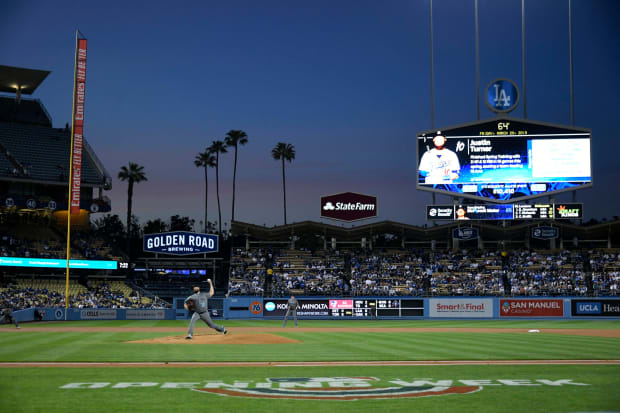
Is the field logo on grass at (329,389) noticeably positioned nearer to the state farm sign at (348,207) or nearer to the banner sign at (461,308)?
the banner sign at (461,308)

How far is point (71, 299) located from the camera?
5112cm

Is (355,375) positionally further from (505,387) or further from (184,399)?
(184,399)

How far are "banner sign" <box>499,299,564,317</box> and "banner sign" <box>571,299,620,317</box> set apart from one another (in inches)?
42.3

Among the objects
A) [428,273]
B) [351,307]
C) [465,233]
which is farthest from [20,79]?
[465,233]

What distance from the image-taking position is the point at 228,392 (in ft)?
32.4

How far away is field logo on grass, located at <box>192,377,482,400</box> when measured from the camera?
9555 millimetres

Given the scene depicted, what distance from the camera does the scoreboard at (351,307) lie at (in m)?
49.9

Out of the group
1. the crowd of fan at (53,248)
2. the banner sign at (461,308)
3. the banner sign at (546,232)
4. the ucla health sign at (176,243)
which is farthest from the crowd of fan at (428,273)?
the crowd of fan at (53,248)

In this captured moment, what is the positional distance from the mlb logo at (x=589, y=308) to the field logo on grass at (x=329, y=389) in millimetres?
41828

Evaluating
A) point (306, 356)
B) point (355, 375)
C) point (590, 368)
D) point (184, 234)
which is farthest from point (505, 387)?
point (184, 234)

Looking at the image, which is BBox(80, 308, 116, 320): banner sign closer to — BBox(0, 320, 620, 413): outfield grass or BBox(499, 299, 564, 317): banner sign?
BBox(0, 320, 620, 413): outfield grass

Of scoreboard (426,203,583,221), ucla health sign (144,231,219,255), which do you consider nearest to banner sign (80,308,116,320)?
ucla health sign (144,231,219,255)

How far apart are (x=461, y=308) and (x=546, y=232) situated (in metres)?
11.8

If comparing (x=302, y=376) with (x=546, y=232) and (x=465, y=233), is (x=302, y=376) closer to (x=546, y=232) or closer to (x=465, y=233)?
(x=465, y=233)
